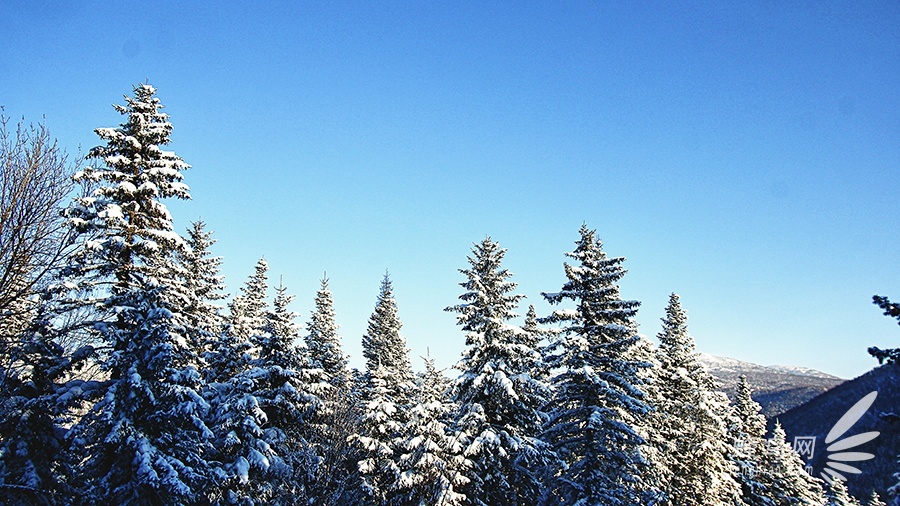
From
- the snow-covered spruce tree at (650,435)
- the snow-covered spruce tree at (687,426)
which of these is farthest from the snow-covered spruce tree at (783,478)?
the snow-covered spruce tree at (650,435)

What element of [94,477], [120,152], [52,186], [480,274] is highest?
[120,152]

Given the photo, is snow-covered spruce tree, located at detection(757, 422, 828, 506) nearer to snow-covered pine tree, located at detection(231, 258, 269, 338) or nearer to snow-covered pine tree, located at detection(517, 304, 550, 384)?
snow-covered pine tree, located at detection(517, 304, 550, 384)

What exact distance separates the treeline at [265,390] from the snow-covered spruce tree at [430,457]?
119 millimetres

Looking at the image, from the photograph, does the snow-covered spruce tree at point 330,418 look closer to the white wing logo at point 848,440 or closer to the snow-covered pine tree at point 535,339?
the snow-covered pine tree at point 535,339

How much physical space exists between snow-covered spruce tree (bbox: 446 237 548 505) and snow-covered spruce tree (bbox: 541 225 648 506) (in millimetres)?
1196

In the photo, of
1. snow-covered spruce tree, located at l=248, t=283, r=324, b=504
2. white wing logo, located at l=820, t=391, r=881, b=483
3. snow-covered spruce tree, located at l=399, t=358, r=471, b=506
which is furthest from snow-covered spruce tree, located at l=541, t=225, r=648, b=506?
white wing logo, located at l=820, t=391, r=881, b=483

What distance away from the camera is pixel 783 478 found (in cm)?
3759

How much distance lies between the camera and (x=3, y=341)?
37.6 ft

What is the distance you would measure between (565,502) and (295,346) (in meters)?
13.2

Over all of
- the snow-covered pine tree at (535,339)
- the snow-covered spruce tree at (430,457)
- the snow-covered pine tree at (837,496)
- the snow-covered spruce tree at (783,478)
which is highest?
the snow-covered pine tree at (535,339)

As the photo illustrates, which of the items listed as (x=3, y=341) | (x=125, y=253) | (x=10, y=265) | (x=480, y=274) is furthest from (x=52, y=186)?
(x=480, y=274)

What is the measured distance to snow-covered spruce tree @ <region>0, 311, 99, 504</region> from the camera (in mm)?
14930

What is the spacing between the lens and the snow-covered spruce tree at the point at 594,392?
19719mm

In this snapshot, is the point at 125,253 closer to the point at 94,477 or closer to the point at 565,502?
the point at 94,477
